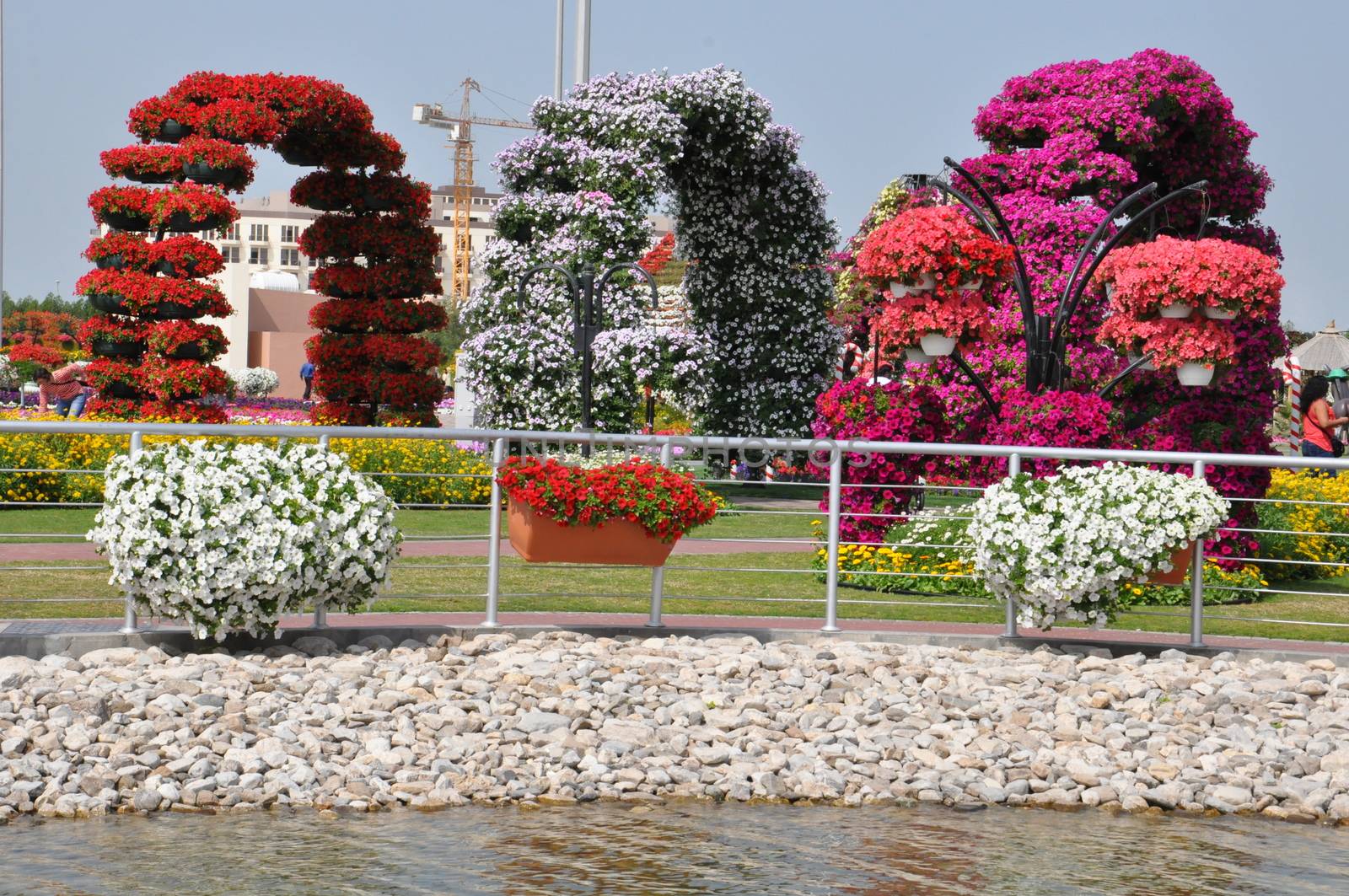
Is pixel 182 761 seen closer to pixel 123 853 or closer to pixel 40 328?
pixel 123 853

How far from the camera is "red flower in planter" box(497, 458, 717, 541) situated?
8727 mm

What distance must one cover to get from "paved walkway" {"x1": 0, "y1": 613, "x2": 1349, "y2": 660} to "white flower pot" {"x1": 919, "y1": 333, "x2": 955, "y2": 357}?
2.10m

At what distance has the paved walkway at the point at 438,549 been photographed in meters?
12.4

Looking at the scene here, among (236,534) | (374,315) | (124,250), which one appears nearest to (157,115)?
(124,250)

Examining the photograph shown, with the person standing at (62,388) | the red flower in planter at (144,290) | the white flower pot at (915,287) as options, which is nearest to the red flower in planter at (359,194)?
the red flower in planter at (144,290)


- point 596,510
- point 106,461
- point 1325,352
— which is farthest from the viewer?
point 1325,352

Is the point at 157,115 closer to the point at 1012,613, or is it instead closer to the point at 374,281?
the point at 374,281

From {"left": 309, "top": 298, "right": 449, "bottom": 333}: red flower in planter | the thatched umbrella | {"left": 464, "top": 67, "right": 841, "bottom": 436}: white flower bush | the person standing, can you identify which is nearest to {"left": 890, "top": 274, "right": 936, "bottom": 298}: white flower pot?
{"left": 464, "top": 67, "right": 841, "bottom": 436}: white flower bush

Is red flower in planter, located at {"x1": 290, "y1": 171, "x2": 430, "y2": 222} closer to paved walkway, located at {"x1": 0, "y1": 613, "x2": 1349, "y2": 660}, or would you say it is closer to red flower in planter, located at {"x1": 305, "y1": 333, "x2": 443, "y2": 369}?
red flower in planter, located at {"x1": 305, "y1": 333, "x2": 443, "y2": 369}

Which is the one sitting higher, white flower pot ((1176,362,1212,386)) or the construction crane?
the construction crane

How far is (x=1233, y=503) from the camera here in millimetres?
12844

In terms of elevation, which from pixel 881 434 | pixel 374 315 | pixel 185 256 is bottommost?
pixel 881 434

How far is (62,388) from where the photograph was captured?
25906mm

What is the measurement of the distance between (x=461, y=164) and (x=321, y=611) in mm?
139648
